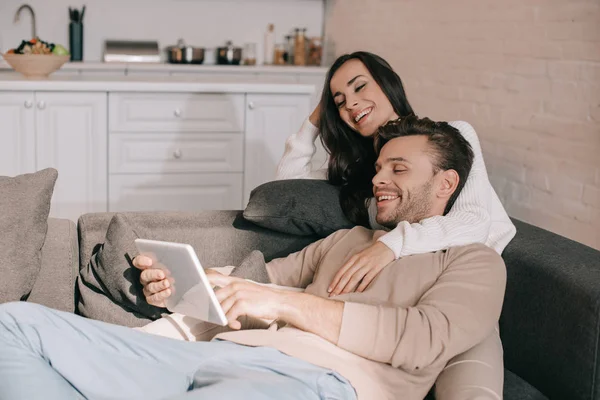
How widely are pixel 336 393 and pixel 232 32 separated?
467 centimetres

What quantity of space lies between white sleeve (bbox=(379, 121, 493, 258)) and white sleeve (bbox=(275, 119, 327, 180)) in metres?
0.69

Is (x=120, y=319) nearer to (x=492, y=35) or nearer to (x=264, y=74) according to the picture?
(x=492, y=35)

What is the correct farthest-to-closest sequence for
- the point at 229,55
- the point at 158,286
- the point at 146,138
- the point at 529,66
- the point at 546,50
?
the point at 229,55, the point at 146,138, the point at 529,66, the point at 546,50, the point at 158,286

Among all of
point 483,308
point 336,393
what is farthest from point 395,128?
point 336,393

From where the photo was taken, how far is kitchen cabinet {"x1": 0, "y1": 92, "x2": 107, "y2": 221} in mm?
3656

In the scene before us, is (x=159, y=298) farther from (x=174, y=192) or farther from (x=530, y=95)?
(x=174, y=192)

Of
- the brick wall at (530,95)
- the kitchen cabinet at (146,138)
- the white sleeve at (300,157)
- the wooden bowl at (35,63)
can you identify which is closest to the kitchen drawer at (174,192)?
the kitchen cabinet at (146,138)

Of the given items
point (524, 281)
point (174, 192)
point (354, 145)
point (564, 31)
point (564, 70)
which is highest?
point (564, 31)

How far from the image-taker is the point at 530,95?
9.53 ft

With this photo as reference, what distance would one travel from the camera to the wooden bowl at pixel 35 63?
387 cm

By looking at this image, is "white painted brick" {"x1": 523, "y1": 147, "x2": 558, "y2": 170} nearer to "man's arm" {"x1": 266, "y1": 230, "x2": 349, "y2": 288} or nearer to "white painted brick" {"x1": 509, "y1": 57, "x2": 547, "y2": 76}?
"white painted brick" {"x1": 509, "y1": 57, "x2": 547, "y2": 76}

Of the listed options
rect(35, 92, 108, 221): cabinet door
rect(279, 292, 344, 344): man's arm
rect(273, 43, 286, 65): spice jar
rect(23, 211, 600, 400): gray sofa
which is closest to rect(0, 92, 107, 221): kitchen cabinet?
rect(35, 92, 108, 221): cabinet door

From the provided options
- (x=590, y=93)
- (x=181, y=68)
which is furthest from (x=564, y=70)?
(x=181, y=68)

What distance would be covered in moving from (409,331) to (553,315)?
382mm
